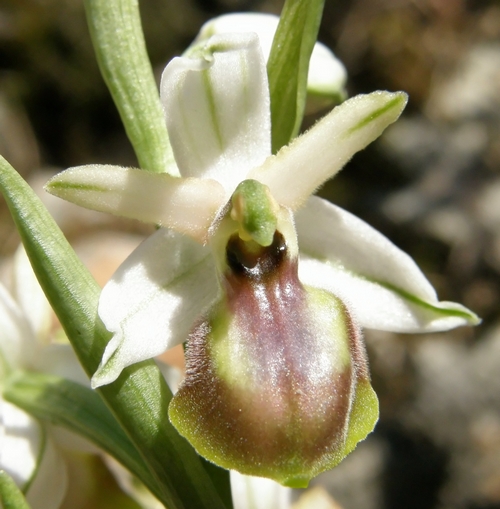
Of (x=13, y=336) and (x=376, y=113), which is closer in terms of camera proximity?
(x=376, y=113)

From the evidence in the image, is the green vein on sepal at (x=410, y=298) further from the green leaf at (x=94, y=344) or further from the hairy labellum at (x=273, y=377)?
the green leaf at (x=94, y=344)

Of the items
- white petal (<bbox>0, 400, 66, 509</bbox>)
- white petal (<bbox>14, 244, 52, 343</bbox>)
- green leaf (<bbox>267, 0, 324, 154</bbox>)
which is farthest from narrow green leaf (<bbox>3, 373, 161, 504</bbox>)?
green leaf (<bbox>267, 0, 324, 154</bbox>)

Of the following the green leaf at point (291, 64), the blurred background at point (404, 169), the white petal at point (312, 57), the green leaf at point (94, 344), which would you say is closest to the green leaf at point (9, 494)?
the green leaf at point (94, 344)

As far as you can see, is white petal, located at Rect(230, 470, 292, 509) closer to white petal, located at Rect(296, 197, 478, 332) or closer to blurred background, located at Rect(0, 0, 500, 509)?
white petal, located at Rect(296, 197, 478, 332)

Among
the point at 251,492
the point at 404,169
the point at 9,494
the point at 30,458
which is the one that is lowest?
the point at 404,169

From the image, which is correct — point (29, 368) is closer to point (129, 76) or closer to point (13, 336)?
point (13, 336)

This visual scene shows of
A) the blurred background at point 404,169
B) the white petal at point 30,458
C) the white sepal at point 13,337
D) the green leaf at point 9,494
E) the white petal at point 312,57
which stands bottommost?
the blurred background at point 404,169

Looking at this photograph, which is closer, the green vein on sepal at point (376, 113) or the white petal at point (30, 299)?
the green vein on sepal at point (376, 113)

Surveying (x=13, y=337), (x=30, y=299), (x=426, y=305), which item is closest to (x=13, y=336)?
(x=13, y=337)
